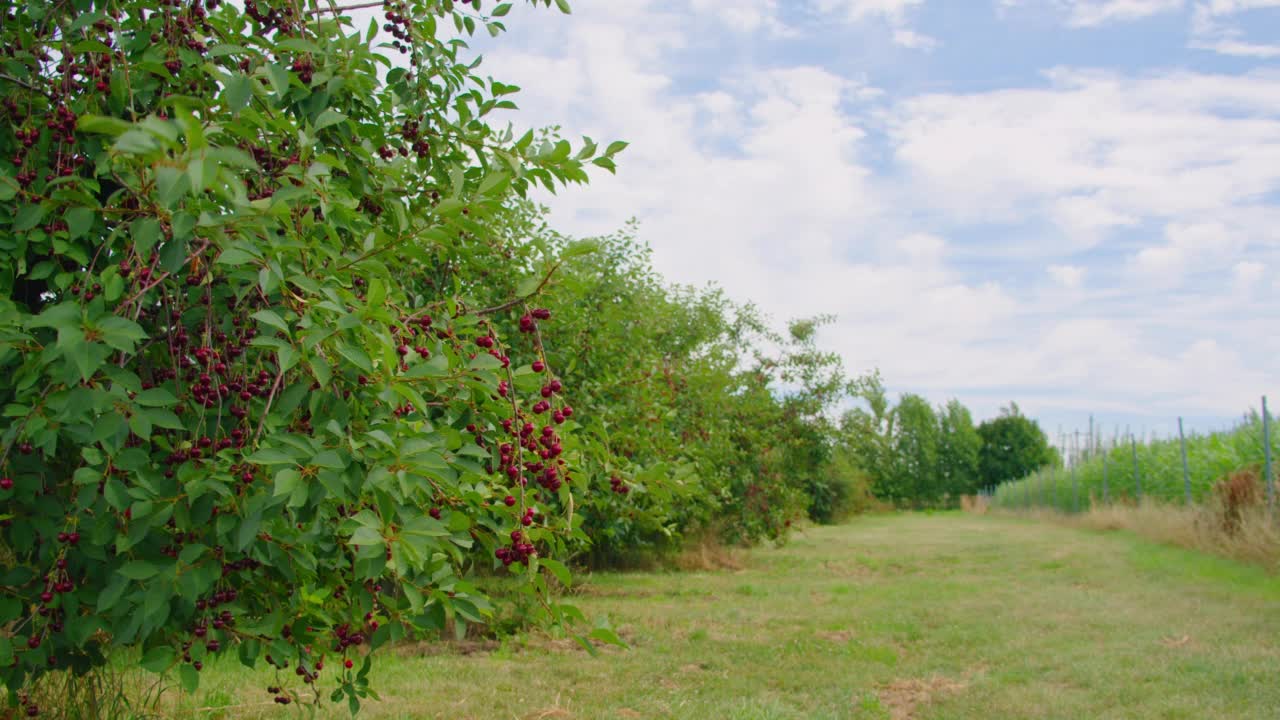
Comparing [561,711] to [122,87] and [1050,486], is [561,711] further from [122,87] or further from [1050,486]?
[1050,486]

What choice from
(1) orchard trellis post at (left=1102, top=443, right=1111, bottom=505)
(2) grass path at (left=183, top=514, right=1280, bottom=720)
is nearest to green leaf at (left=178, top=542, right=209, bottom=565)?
(2) grass path at (left=183, top=514, right=1280, bottom=720)

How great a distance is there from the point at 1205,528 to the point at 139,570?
16.0 metres

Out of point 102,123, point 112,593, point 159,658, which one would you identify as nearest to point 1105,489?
point 159,658

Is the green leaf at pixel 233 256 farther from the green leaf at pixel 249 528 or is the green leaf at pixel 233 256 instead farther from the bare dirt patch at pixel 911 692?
the bare dirt patch at pixel 911 692

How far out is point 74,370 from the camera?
2258 millimetres

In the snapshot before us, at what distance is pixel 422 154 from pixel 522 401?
109 cm

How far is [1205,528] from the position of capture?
14266mm

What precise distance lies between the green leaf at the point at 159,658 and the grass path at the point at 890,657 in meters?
1.89

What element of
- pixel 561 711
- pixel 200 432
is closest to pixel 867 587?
pixel 561 711

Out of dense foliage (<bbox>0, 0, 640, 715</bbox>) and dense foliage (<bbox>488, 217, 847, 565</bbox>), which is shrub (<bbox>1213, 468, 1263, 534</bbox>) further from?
dense foliage (<bbox>0, 0, 640, 715</bbox>)

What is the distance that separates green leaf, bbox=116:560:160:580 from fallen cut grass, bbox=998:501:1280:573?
42.2 feet

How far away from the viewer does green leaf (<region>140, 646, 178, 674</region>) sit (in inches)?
117

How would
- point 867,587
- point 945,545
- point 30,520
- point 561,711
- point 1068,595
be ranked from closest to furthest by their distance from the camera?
point 30,520 → point 561,711 → point 1068,595 → point 867,587 → point 945,545

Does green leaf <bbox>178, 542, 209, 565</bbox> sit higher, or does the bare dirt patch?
green leaf <bbox>178, 542, 209, 565</bbox>
